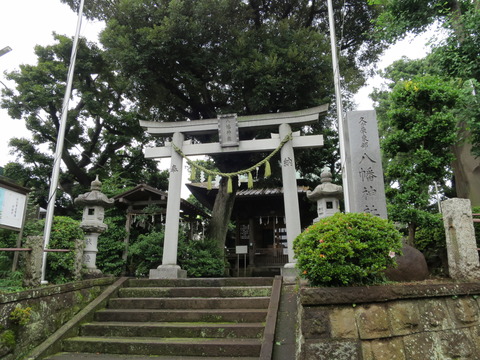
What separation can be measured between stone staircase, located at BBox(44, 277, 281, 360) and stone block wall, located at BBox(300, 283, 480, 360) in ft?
3.08

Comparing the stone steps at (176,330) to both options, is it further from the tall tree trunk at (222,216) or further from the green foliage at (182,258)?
the tall tree trunk at (222,216)

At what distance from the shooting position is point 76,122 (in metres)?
19.1

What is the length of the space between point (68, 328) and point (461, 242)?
6.44 metres

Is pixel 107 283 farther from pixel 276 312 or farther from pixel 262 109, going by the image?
pixel 262 109

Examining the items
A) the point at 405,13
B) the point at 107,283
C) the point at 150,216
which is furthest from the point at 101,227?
the point at 405,13

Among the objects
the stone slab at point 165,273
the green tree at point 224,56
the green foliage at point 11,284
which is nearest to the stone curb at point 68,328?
the green foliage at point 11,284

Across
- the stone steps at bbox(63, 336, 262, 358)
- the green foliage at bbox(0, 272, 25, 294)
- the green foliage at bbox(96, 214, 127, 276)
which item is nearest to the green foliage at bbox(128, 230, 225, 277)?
the green foliage at bbox(96, 214, 127, 276)

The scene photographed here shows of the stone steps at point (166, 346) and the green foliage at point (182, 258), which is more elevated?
the green foliage at point (182, 258)

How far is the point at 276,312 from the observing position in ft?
17.3

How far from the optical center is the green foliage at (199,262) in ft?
34.1

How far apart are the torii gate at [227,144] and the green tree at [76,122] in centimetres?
847

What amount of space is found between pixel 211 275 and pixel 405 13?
1056 centimetres

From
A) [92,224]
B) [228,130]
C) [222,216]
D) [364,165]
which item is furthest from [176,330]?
[222,216]

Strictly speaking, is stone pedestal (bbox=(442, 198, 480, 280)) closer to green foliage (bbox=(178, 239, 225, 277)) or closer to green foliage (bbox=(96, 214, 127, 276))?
green foliage (bbox=(178, 239, 225, 277))
